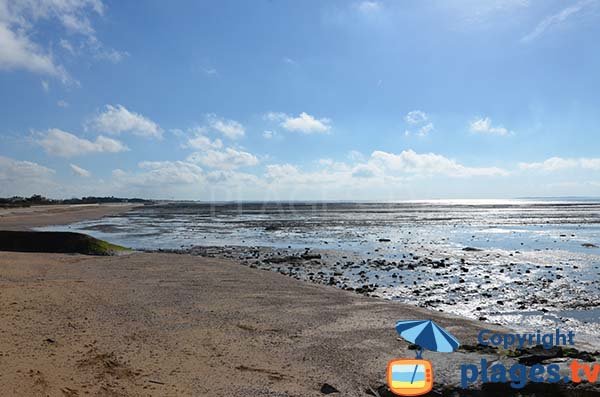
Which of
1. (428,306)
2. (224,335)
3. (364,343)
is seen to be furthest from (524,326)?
(224,335)

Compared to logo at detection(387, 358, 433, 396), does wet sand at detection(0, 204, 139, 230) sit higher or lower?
higher

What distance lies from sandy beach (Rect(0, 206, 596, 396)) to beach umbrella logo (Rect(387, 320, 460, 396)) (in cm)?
25

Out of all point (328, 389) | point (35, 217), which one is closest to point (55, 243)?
point (328, 389)

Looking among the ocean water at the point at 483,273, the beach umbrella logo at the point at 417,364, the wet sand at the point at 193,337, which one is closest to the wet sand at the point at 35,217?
the ocean water at the point at 483,273

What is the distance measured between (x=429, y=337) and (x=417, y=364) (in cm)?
58

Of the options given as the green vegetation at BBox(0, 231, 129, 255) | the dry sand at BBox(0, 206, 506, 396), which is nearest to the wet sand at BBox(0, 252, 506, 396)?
the dry sand at BBox(0, 206, 506, 396)

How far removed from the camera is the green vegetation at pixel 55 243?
27.6m

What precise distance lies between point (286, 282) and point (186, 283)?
14.3ft

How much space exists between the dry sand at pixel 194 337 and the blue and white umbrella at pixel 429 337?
1.29 ft

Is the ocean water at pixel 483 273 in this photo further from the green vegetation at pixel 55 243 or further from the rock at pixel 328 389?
the rock at pixel 328 389

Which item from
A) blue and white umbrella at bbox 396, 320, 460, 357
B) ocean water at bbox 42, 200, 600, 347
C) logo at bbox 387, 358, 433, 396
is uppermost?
blue and white umbrella at bbox 396, 320, 460, 357

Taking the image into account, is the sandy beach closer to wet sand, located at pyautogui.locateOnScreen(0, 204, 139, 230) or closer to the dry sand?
the dry sand

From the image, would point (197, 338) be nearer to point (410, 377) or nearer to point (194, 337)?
point (194, 337)

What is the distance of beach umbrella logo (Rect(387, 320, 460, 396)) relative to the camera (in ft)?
25.0
